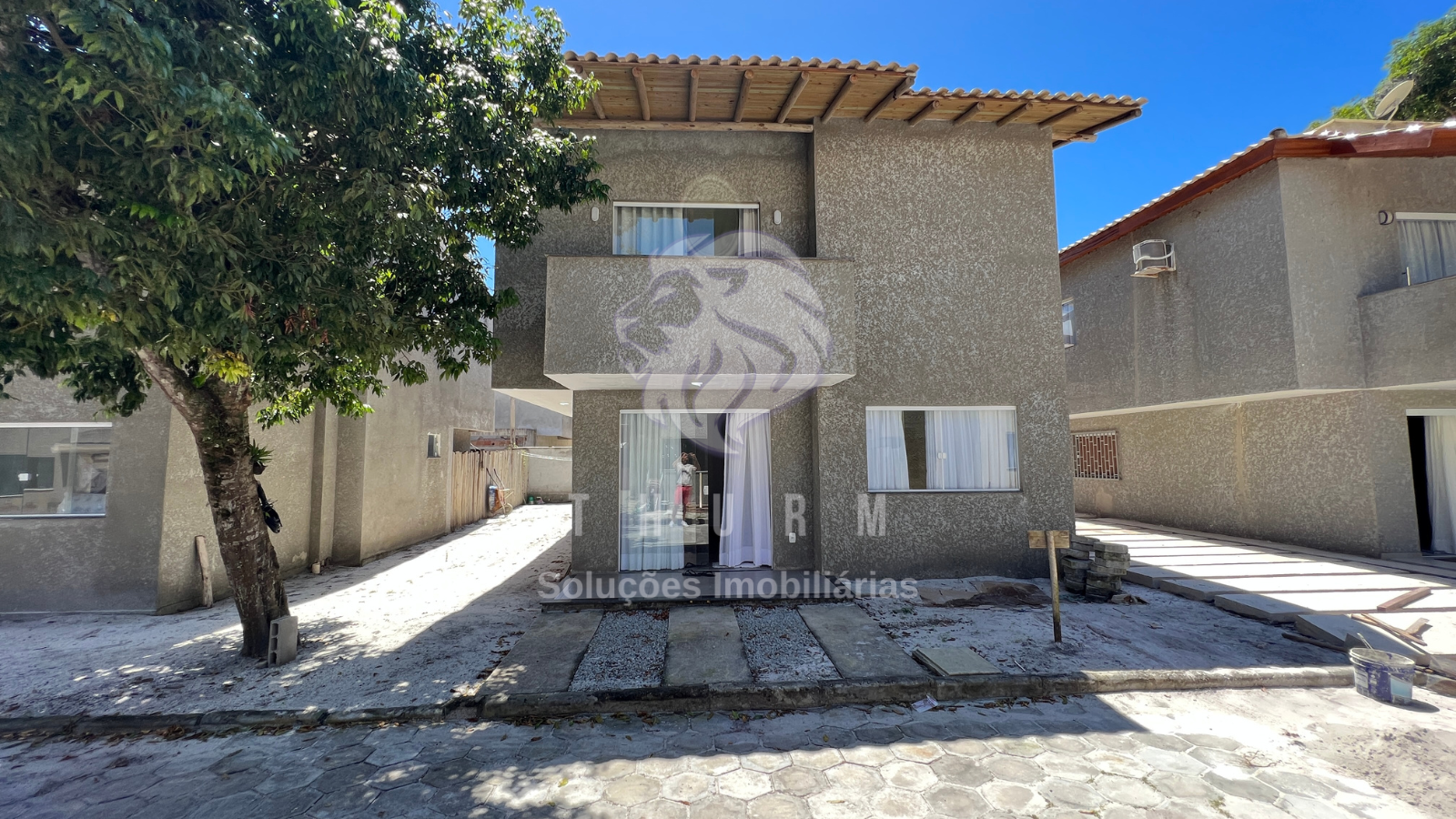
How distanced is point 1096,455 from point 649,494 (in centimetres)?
1192

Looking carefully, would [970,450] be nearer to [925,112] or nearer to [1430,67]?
[925,112]

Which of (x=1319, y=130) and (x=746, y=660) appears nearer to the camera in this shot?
(x=746, y=660)

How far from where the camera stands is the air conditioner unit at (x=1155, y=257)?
10992 millimetres

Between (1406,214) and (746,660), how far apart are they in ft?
40.1

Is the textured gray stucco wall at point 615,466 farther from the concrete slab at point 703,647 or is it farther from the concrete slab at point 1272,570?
the concrete slab at point 1272,570

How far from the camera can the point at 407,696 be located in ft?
15.1

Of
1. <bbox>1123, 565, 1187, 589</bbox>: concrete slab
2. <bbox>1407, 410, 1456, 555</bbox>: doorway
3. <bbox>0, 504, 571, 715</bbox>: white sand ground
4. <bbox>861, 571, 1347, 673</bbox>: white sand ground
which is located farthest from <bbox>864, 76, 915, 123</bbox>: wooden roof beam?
<bbox>1407, 410, 1456, 555</bbox>: doorway

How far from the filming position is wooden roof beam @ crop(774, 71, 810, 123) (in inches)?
271

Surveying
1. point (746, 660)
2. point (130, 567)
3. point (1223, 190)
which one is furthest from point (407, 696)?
point (1223, 190)

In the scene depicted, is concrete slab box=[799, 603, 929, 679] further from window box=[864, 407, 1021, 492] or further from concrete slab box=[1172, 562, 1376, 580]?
concrete slab box=[1172, 562, 1376, 580]

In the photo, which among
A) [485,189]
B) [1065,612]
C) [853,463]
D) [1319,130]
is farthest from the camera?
[1319,130]

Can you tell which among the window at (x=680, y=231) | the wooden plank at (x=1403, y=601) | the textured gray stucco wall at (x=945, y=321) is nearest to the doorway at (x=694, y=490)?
the textured gray stucco wall at (x=945, y=321)

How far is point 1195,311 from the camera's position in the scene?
10.6 m

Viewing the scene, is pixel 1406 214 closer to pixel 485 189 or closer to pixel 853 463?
pixel 853 463
